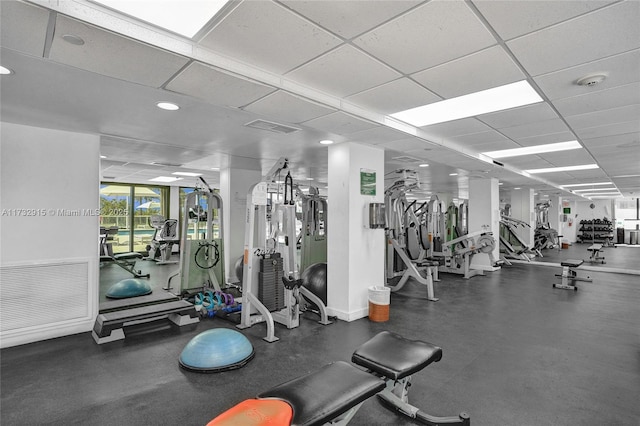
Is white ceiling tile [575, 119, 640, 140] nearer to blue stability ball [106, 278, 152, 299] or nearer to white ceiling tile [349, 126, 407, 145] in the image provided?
white ceiling tile [349, 126, 407, 145]

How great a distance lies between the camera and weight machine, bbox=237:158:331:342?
157 inches

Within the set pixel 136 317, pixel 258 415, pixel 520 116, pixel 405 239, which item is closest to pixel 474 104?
pixel 520 116

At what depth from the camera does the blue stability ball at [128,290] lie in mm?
5230

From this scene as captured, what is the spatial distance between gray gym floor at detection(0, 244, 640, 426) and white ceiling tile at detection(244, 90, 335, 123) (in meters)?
2.42

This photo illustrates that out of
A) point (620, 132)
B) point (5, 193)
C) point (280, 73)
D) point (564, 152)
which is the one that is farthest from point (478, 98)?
point (5, 193)

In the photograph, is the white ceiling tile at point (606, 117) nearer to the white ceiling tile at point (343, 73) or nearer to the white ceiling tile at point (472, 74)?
the white ceiling tile at point (472, 74)

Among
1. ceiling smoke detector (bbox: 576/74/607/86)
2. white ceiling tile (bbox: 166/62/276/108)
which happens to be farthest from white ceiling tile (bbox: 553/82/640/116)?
white ceiling tile (bbox: 166/62/276/108)

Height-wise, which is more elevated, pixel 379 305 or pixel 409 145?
pixel 409 145

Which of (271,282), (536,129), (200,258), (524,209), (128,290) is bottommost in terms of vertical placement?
(128,290)

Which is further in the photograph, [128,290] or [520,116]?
[128,290]

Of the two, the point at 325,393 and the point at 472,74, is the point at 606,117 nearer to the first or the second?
the point at 472,74

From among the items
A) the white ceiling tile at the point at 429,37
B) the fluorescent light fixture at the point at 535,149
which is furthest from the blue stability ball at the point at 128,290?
the fluorescent light fixture at the point at 535,149

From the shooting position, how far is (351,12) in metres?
1.71

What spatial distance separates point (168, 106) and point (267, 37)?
1.57 m
